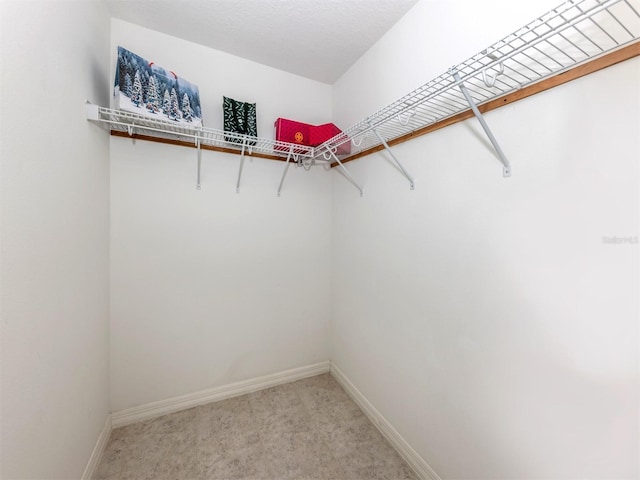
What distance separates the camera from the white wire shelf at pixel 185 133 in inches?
52.0

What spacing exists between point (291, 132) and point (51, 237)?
1.42 meters

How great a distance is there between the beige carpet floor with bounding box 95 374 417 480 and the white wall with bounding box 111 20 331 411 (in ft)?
0.70

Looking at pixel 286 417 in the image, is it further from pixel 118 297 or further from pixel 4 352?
pixel 4 352

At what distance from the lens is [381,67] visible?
1652 millimetres

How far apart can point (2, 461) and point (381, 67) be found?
2385 mm

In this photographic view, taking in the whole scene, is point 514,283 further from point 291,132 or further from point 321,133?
point 291,132

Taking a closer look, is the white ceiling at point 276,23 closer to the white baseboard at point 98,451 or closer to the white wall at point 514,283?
the white wall at point 514,283

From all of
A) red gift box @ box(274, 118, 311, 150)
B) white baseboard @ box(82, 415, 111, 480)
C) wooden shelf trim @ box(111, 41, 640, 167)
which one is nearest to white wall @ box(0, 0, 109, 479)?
white baseboard @ box(82, 415, 111, 480)

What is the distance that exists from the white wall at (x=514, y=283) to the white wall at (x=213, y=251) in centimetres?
72

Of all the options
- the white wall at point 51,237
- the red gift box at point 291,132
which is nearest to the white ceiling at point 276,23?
the white wall at point 51,237

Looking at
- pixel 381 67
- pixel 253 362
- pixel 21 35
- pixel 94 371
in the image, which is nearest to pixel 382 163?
pixel 381 67

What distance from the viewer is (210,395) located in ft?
6.08

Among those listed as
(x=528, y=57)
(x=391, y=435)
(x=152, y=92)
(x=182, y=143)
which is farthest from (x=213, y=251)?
(x=528, y=57)

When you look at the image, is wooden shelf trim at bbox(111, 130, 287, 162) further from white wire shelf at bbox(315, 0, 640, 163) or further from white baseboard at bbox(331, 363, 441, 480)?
white baseboard at bbox(331, 363, 441, 480)
